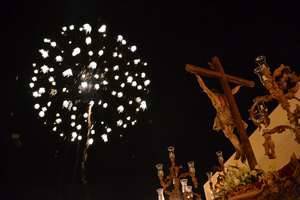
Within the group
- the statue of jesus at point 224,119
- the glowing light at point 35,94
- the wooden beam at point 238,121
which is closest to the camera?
the wooden beam at point 238,121

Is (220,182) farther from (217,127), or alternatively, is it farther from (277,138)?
(277,138)

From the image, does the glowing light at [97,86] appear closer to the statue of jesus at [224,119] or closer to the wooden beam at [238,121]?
the wooden beam at [238,121]

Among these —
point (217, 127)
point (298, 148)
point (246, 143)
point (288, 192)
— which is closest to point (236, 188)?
point (288, 192)

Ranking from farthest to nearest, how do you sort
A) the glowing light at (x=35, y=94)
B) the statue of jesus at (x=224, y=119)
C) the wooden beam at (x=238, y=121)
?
1. the glowing light at (x=35, y=94)
2. the statue of jesus at (x=224, y=119)
3. the wooden beam at (x=238, y=121)

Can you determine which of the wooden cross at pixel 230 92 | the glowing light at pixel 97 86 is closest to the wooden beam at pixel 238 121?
the wooden cross at pixel 230 92

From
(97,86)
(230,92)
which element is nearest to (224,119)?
(230,92)

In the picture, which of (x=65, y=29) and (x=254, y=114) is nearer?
(x=254, y=114)

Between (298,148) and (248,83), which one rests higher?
(248,83)

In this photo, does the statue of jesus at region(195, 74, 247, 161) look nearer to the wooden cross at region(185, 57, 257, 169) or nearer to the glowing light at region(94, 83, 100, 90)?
the wooden cross at region(185, 57, 257, 169)

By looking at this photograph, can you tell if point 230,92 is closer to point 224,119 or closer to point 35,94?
point 224,119

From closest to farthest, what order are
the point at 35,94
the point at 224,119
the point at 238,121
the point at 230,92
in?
the point at 238,121 < the point at 224,119 < the point at 230,92 < the point at 35,94

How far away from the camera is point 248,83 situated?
19.3 feet

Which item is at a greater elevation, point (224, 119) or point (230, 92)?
point (230, 92)

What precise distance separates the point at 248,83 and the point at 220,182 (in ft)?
5.95
